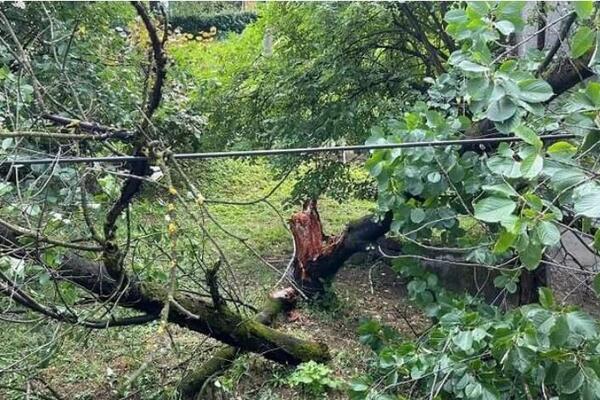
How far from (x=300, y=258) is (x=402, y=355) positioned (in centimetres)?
214

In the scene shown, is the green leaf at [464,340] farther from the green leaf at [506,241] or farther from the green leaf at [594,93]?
the green leaf at [594,93]

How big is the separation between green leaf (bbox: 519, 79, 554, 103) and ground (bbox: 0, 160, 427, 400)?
1430 mm

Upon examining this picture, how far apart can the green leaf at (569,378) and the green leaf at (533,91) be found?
804 mm

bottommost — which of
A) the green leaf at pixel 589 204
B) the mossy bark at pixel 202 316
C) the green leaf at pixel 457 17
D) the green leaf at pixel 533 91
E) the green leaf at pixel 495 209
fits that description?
the mossy bark at pixel 202 316

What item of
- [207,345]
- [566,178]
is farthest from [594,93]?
[207,345]

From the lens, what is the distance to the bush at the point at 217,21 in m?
14.6

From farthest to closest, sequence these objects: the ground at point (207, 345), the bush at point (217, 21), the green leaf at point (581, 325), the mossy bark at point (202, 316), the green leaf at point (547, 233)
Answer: the bush at point (217, 21) → the ground at point (207, 345) → the mossy bark at point (202, 316) → the green leaf at point (581, 325) → the green leaf at point (547, 233)

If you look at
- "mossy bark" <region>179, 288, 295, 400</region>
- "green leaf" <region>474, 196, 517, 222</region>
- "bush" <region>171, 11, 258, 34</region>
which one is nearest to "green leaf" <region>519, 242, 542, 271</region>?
"green leaf" <region>474, 196, 517, 222</region>

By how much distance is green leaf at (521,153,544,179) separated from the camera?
1699mm

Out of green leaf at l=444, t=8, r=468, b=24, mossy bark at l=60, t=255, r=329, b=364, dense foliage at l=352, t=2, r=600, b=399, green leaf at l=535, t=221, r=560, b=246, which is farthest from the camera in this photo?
mossy bark at l=60, t=255, r=329, b=364

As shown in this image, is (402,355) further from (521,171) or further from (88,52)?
(88,52)

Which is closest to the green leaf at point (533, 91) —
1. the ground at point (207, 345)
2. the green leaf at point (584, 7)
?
the green leaf at point (584, 7)

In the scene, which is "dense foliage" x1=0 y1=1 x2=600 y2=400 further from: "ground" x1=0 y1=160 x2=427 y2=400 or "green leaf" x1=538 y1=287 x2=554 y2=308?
"ground" x1=0 y1=160 x2=427 y2=400

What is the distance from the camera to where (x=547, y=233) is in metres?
1.63
